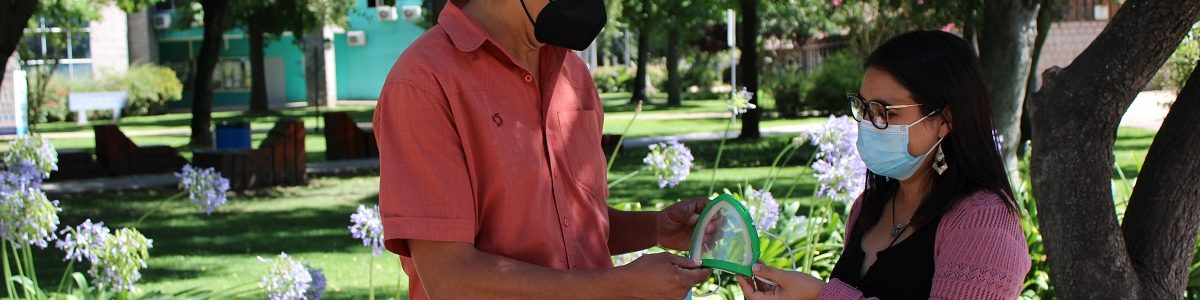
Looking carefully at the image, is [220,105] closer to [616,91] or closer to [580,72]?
[616,91]

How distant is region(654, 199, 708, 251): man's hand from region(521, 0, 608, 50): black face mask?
53 cm

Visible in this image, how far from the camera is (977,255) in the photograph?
2600 millimetres

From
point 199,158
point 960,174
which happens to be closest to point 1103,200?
point 960,174

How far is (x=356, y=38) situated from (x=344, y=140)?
33.6 meters

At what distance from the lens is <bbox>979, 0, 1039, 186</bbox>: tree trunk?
33.5 ft

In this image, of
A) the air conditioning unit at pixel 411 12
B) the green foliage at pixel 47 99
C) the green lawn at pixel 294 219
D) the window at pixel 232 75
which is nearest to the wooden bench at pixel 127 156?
the green lawn at pixel 294 219

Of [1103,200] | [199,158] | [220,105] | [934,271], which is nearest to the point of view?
[934,271]

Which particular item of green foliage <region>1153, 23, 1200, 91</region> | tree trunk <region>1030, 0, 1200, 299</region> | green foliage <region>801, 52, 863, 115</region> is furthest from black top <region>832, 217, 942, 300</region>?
green foliage <region>801, 52, 863, 115</region>

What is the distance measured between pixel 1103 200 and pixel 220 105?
48735 millimetres

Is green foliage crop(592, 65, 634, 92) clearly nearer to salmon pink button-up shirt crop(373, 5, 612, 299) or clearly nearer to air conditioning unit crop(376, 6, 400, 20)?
air conditioning unit crop(376, 6, 400, 20)

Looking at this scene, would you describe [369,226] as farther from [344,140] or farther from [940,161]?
[344,140]

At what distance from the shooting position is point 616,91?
55.9 m

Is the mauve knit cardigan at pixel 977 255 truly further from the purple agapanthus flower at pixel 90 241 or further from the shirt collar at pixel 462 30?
the purple agapanthus flower at pixel 90 241

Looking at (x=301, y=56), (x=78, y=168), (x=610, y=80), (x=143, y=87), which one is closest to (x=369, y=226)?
(x=78, y=168)
